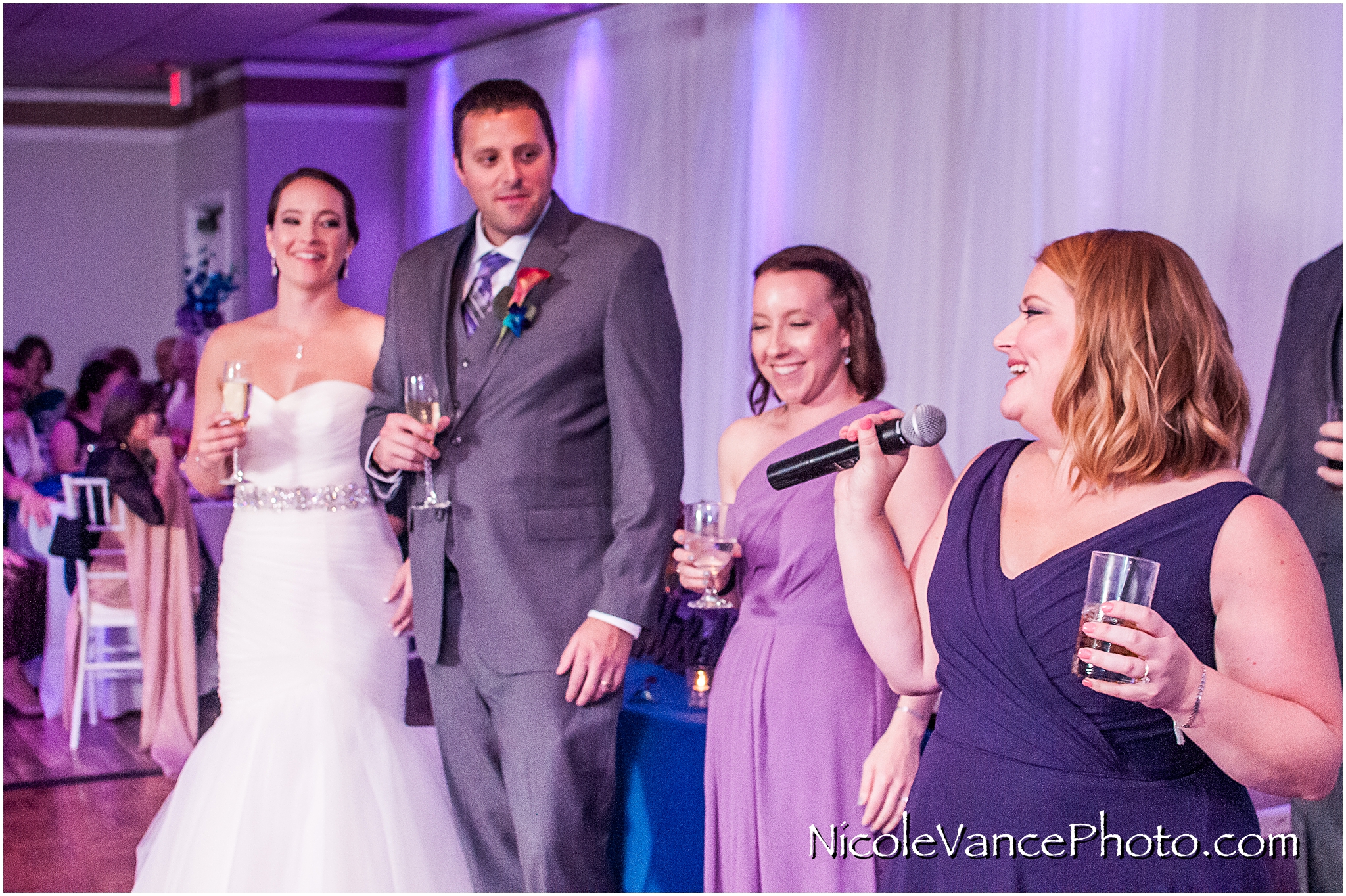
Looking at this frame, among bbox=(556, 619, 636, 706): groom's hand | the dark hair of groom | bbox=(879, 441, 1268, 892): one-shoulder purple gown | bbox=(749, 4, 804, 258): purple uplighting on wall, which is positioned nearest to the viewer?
bbox=(879, 441, 1268, 892): one-shoulder purple gown

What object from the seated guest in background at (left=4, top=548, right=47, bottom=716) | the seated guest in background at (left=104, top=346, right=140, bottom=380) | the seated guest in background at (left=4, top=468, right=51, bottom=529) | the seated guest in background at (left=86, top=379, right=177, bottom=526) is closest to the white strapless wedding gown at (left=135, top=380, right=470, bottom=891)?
the seated guest in background at (left=86, top=379, right=177, bottom=526)

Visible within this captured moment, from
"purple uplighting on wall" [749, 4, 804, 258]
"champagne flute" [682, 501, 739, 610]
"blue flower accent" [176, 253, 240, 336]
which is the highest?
"purple uplighting on wall" [749, 4, 804, 258]

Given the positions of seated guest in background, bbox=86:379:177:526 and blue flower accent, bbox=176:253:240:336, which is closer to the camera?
seated guest in background, bbox=86:379:177:526

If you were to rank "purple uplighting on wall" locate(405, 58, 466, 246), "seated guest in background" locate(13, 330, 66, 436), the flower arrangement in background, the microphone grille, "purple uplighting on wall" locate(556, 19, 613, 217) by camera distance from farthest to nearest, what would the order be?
1. "purple uplighting on wall" locate(405, 58, 466, 246)
2. "purple uplighting on wall" locate(556, 19, 613, 217)
3. "seated guest in background" locate(13, 330, 66, 436)
4. the flower arrangement in background
5. the microphone grille

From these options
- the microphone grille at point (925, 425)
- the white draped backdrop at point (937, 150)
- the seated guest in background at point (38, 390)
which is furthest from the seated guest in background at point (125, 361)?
the microphone grille at point (925, 425)

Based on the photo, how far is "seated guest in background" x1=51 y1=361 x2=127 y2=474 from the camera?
718cm

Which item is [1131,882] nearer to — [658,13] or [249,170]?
[658,13]

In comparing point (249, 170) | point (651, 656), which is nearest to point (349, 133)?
point (249, 170)

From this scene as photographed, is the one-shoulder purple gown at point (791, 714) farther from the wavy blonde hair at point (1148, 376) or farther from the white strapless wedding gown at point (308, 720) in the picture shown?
the wavy blonde hair at point (1148, 376)

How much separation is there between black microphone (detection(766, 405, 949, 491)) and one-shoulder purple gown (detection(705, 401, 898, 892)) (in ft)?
1.60

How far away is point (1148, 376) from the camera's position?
163 cm

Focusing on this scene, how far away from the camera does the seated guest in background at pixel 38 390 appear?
814cm

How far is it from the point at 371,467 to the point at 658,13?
229 inches

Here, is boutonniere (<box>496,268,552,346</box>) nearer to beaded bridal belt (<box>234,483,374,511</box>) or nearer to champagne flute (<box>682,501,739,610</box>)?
champagne flute (<box>682,501,739,610</box>)
